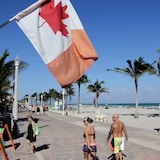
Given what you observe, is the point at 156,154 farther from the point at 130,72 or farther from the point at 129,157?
the point at 130,72

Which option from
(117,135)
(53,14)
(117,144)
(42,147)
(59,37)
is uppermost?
(53,14)

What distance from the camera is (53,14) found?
20.6 ft

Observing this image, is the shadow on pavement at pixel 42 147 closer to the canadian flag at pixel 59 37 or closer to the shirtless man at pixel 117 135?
the shirtless man at pixel 117 135

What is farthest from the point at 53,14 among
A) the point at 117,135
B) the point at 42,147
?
the point at 42,147

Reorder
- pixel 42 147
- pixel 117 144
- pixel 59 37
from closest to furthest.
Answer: pixel 59 37, pixel 117 144, pixel 42 147

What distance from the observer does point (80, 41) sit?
6.39 m

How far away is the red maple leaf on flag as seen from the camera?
622 cm

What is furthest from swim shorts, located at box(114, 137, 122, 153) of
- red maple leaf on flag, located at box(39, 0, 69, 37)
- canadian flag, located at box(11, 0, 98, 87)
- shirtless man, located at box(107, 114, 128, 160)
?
red maple leaf on flag, located at box(39, 0, 69, 37)

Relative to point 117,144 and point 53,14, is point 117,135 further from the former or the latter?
point 53,14

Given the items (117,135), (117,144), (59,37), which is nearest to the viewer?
(59,37)

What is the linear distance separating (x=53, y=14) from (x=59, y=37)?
420 millimetres

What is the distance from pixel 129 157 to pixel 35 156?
3135mm

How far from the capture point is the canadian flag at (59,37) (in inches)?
237

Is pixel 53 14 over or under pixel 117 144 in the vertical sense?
over
